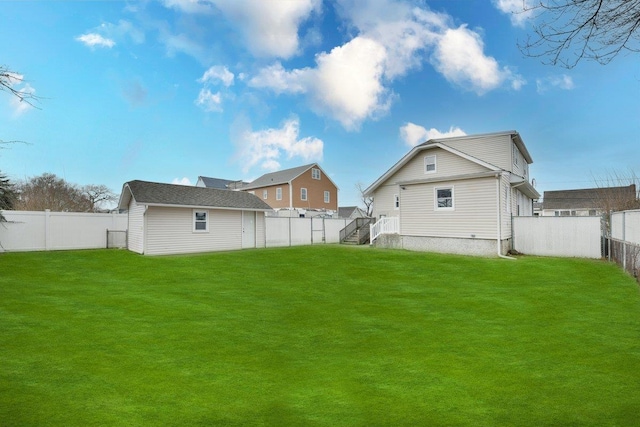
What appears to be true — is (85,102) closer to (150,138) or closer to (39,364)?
(150,138)

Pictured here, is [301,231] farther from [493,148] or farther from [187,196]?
[493,148]

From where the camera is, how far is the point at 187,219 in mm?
20578

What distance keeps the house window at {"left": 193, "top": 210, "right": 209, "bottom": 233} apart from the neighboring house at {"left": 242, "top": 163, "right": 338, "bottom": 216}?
69.2ft

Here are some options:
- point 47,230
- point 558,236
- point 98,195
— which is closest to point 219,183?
point 98,195

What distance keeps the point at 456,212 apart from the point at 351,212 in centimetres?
4386

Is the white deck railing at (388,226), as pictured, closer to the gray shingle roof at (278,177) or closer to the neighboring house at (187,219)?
the neighboring house at (187,219)

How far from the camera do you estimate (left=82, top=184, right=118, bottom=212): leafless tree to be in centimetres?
4867

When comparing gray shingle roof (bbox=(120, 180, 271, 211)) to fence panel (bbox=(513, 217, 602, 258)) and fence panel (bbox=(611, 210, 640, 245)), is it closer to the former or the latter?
fence panel (bbox=(513, 217, 602, 258))

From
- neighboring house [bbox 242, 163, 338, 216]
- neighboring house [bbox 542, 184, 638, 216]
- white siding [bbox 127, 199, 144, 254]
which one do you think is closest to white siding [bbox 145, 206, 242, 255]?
white siding [bbox 127, 199, 144, 254]

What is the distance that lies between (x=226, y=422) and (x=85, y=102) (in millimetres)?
19457

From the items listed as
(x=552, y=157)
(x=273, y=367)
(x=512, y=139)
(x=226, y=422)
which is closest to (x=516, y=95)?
(x=512, y=139)

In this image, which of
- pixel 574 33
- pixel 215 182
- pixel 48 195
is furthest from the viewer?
pixel 215 182

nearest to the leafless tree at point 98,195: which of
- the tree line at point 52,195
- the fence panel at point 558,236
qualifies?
the tree line at point 52,195

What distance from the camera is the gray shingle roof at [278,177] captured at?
147 feet
